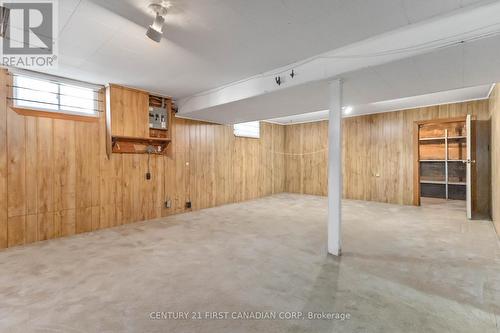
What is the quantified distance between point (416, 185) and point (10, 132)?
750 cm

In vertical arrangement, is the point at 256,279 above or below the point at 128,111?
below

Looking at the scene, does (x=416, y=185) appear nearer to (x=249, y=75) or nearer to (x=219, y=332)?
(x=249, y=75)

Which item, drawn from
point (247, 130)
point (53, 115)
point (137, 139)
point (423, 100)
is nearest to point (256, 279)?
point (137, 139)

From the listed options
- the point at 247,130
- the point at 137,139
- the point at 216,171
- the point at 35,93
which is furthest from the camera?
the point at 247,130

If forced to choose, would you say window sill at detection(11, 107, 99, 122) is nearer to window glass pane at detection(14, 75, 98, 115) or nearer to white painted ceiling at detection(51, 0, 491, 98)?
window glass pane at detection(14, 75, 98, 115)

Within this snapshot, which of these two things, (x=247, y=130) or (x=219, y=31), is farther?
(x=247, y=130)

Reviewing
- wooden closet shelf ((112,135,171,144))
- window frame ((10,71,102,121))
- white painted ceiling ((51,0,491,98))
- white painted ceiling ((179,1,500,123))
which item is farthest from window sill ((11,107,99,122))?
white painted ceiling ((179,1,500,123))

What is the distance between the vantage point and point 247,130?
22.2ft

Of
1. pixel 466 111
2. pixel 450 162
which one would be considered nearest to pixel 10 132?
pixel 466 111

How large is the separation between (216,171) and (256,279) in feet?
12.6

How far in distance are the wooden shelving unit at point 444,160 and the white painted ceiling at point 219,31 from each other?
5343 mm

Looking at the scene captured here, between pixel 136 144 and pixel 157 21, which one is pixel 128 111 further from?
pixel 157 21

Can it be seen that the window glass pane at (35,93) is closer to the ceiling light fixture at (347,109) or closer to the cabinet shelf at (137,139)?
the cabinet shelf at (137,139)

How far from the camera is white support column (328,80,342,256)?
2.80 metres
